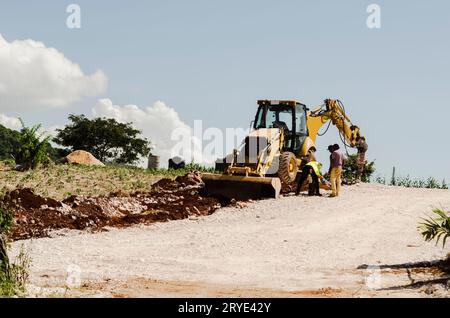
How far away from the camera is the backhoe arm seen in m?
25.8

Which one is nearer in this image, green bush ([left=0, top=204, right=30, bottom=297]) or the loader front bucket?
green bush ([left=0, top=204, right=30, bottom=297])

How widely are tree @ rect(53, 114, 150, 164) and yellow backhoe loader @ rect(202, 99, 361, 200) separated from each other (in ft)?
120

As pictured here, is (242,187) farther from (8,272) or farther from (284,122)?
(8,272)

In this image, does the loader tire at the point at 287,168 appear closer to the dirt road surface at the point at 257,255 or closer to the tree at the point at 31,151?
the dirt road surface at the point at 257,255

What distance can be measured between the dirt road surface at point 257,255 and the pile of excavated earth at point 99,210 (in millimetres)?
720

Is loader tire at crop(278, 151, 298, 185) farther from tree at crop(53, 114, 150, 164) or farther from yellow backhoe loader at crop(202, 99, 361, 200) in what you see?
tree at crop(53, 114, 150, 164)

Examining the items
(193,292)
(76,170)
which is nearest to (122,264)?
(193,292)

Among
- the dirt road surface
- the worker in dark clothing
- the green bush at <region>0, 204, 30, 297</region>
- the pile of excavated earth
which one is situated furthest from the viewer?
the worker in dark clothing

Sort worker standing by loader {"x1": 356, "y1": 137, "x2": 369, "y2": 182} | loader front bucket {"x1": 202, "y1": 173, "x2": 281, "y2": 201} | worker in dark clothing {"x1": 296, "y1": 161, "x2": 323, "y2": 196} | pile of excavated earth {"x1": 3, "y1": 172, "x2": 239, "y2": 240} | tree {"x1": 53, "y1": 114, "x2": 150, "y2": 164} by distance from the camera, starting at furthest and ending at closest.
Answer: tree {"x1": 53, "y1": 114, "x2": 150, "y2": 164} → worker standing by loader {"x1": 356, "y1": 137, "x2": 369, "y2": 182} → worker in dark clothing {"x1": 296, "y1": 161, "x2": 323, "y2": 196} → loader front bucket {"x1": 202, "y1": 173, "x2": 281, "y2": 201} → pile of excavated earth {"x1": 3, "y1": 172, "x2": 239, "y2": 240}

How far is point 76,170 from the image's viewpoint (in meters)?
30.2

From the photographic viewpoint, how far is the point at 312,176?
23.2 meters

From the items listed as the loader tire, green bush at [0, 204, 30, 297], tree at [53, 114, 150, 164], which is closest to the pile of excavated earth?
the loader tire

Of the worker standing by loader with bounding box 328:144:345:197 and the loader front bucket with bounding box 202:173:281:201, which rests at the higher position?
the worker standing by loader with bounding box 328:144:345:197
